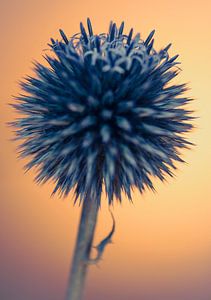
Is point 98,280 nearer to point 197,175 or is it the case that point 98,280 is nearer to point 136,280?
point 136,280

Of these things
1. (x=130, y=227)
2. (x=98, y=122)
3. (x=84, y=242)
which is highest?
(x=130, y=227)

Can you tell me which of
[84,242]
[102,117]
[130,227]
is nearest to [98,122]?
[102,117]

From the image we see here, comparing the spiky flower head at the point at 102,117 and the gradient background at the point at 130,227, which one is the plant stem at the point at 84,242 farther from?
the gradient background at the point at 130,227

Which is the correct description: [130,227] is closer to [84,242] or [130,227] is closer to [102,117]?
[84,242]

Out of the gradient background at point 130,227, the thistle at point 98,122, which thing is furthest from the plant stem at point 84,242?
the gradient background at point 130,227

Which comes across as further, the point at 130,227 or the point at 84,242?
the point at 130,227

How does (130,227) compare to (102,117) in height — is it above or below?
above

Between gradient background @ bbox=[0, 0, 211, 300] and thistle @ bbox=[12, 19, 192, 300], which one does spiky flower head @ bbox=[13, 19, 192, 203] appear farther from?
gradient background @ bbox=[0, 0, 211, 300]
